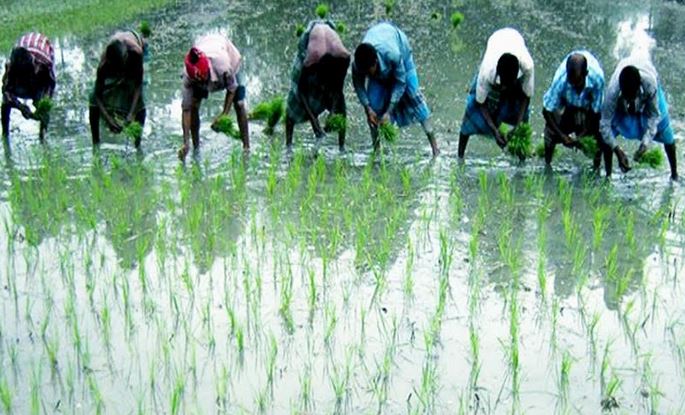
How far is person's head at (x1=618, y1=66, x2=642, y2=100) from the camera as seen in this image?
5699mm

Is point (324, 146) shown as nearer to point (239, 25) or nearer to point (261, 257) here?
point (261, 257)

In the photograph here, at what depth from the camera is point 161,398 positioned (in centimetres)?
345

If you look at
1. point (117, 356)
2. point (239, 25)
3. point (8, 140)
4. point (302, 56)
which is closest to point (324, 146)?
point (302, 56)

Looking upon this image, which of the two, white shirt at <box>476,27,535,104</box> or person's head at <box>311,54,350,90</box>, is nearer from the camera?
white shirt at <box>476,27,535,104</box>

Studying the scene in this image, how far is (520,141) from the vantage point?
246 inches

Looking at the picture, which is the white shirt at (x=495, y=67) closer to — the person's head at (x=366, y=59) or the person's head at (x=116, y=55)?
the person's head at (x=366, y=59)

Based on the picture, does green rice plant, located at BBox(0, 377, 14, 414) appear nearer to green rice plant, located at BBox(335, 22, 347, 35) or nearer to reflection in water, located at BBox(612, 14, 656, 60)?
reflection in water, located at BBox(612, 14, 656, 60)

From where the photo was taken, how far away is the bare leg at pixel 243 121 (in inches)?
262

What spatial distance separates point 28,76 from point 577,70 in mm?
3914

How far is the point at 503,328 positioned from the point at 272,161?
2553 mm

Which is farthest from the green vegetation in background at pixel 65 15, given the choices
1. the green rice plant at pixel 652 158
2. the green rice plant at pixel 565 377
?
the green rice plant at pixel 565 377

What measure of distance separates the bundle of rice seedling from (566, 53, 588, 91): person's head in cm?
42

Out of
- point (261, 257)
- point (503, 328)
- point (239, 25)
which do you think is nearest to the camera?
point (503, 328)

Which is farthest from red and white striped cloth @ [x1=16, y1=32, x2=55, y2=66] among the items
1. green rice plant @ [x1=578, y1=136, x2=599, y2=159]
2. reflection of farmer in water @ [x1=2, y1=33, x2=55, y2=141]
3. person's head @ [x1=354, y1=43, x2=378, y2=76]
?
green rice plant @ [x1=578, y1=136, x2=599, y2=159]
